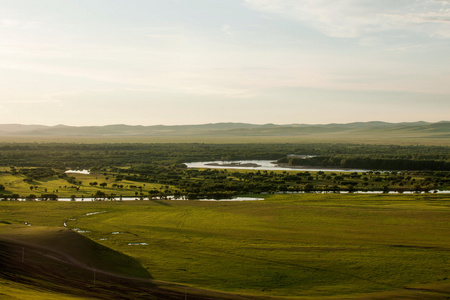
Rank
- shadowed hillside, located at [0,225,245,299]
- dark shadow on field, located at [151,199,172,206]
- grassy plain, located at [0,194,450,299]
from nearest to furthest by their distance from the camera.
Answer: shadowed hillside, located at [0,225,245,299] < grassy plain, located at [0,194,450,299] < dark shadow on field, located at [151,199,172,206]

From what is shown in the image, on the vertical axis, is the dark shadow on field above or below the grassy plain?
above

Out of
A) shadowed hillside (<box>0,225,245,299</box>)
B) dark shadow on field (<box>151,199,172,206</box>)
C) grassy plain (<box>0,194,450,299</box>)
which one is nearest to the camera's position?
shadowed hillside (<box>0,225,245,299</box>)

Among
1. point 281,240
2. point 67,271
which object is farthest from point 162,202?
point 67,271

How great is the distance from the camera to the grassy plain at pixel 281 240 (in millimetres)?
20406

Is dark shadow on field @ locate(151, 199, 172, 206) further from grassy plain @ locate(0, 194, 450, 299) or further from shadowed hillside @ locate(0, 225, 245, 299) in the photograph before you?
shadowed hillside @ locate(0, 225, 245, 299)

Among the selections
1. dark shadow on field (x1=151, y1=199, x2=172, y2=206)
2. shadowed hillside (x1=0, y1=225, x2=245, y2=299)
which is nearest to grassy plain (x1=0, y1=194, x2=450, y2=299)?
dark shadow on field (x1=151, y1=199, x2=172, y2=206)

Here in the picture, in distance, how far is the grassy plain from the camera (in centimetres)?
2041

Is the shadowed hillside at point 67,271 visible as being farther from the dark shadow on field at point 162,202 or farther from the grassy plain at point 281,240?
the dark shadow on field at point 162,202

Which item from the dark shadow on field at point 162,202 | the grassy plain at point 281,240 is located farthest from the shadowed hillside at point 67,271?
the dark shadow on field at point 162,202

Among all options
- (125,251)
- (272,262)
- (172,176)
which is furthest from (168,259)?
(172,176)

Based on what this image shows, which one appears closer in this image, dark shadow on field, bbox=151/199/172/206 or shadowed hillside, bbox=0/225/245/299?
shadowed hillside, bbox=0/225/245/299

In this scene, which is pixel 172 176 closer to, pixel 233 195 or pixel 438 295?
pixel 233 195

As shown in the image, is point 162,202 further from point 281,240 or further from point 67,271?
point 67,271

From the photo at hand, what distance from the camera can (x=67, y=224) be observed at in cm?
3133
